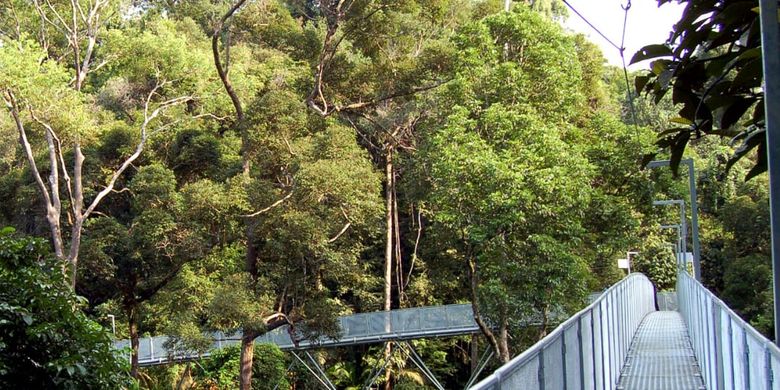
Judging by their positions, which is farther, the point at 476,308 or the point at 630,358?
the point at 476,308

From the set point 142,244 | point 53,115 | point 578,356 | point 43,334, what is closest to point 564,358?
point 578,356

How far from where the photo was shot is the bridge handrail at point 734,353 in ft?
15.2

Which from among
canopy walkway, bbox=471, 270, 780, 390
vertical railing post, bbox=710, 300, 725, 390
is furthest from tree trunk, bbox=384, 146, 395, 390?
vertical railing post, bbox=710, 300, 725, 390

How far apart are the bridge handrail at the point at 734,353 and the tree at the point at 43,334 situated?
609cm

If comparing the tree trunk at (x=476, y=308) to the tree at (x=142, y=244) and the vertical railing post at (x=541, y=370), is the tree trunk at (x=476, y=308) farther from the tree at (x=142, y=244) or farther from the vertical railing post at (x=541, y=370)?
the vertical railing post at (x=541, y=370)

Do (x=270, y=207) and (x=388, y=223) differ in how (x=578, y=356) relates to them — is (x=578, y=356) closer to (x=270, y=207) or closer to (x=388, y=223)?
(x=270, y=207)

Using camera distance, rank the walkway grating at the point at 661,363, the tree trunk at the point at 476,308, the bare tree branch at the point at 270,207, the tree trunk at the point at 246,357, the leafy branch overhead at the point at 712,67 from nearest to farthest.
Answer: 1. the leafy branch overhead at the point at 712,67
2. the walkway grating at the point at 661,363
3. the tree trunk at the point at 476,308
4. the bare tree branch at the point at 270,207
5. the tree trunk at the point at 246,357

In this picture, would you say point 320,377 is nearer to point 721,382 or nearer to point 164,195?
point 164,195

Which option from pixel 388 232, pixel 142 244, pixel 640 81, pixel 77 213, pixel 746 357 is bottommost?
pixel 746 357

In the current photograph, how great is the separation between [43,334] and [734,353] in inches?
263

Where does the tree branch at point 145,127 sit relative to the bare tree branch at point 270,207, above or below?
above

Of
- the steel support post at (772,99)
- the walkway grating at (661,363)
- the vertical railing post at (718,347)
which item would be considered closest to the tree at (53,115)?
the walkway grating at (661,363)

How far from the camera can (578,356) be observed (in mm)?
6879

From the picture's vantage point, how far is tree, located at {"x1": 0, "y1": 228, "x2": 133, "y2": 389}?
31.9ft
